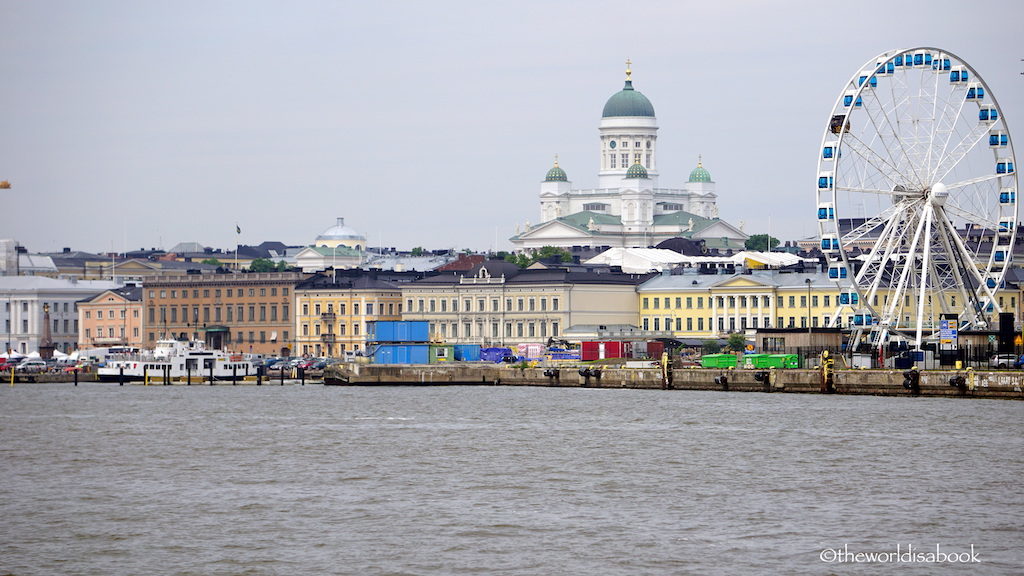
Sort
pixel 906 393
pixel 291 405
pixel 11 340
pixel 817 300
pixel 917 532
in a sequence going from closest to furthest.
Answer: pixel 917 532 → pixel 906 393 → pixel 291 405 → pixel 817 300 → pixel 11 340

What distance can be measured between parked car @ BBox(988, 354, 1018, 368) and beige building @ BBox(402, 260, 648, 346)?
2371 inches

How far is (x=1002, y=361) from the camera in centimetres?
7894

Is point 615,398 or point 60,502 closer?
point 60,502

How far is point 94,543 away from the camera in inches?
1395

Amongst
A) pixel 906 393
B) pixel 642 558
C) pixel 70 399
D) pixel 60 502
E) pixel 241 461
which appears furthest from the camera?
pixel 70 399

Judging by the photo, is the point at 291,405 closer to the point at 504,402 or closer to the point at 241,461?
the point at 504,402

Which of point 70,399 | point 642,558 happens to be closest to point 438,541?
point 642,558

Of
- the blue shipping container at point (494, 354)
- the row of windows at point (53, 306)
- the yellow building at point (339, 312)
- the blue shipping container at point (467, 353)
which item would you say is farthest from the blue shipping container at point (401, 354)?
the row of windows at point (53, 306)

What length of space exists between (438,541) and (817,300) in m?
103

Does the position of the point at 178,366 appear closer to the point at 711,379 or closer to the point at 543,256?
the point at 711,379

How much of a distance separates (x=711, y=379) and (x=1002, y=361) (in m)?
12.5

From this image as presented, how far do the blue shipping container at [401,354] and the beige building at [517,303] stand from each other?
33.7m

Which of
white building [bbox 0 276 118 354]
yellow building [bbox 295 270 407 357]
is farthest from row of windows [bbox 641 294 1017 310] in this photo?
white building [bbox 0 276 118 354]

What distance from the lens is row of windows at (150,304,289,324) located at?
513 feet
